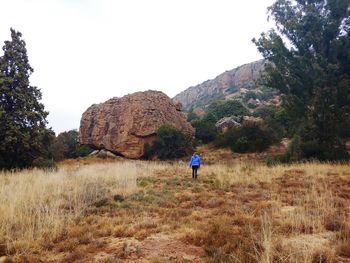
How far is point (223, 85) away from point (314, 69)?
8115cm

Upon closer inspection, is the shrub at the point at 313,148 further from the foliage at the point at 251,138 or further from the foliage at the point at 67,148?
the foliage at the point at 67,148

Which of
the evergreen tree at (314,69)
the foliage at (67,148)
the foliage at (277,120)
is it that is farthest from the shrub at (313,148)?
the foliage at (67,148)

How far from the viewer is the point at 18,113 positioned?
2025 centimetres

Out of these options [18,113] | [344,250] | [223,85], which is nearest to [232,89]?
[223,85]

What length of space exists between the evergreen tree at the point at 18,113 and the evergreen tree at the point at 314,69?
15.7m

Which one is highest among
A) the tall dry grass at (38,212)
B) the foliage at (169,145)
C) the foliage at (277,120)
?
the foliage at (277,120)

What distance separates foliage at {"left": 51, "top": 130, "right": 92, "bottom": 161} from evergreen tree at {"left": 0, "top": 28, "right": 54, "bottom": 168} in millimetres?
13932

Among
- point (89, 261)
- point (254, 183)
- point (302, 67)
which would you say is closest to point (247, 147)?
point (302, 67)

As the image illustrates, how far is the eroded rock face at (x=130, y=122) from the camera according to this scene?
35.0 meters

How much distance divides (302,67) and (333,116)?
433cm

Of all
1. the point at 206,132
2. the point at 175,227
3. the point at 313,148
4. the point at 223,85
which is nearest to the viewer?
the point at 175,227

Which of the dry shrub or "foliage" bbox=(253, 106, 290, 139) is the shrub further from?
the dry shrub

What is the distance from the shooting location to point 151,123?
116 ft

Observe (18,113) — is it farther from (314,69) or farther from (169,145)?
(314,69)
